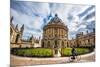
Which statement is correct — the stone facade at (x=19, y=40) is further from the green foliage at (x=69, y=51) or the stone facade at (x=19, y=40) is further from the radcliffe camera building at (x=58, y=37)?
the green foliage at (x=69, y=51)

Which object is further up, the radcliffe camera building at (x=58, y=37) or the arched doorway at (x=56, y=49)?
the radcliffe camera building at (x=58, y=37)

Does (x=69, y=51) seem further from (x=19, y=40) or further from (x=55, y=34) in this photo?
(x=19, y=40)

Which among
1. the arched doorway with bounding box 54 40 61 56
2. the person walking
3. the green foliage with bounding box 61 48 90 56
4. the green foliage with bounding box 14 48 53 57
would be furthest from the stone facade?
the person walking

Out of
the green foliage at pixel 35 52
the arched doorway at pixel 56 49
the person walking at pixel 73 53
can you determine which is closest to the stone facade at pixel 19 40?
the green foliage at pixel 35 52

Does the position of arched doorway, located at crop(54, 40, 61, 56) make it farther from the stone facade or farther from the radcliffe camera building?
the stone facade

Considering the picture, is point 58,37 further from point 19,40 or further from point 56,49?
point 19,40

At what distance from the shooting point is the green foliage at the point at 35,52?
204 cm

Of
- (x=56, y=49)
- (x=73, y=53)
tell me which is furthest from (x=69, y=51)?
(x=56, y=49)

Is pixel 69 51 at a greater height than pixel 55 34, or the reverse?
pixel 55 34

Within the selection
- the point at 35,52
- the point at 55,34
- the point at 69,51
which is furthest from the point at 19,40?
the point at 69,51

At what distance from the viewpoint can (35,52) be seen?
6.88 ft

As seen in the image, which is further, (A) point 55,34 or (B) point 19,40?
(A) point 55,34

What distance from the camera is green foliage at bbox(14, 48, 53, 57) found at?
204cm
